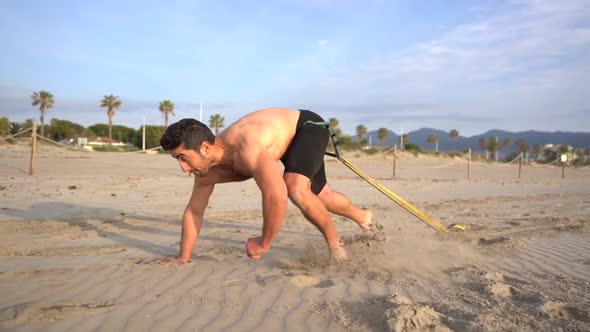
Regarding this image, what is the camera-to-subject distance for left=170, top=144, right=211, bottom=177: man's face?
3074mm

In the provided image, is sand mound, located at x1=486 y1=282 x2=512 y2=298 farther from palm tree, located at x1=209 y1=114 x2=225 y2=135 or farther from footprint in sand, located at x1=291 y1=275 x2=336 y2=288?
palm tree, located at x1=209 y1=114 x2=225 y2=135

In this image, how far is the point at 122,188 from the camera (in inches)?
364

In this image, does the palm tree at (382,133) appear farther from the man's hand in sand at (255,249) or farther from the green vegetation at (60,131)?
the man's hand in sand at (255,249)

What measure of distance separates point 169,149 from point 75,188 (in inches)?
249

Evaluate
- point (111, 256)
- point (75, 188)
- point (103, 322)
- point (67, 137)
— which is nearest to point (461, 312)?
point (103, 322)

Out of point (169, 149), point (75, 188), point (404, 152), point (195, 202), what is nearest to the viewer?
point (169, 149)

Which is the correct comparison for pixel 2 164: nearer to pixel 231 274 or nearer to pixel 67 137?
pixel 231 274

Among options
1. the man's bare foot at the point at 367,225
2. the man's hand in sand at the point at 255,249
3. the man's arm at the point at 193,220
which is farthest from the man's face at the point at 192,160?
the man's bare foot at the point at 367,225

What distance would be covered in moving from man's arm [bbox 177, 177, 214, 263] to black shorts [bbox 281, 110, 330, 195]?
2.24 ft

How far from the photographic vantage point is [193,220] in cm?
366

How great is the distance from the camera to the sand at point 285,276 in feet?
7.83

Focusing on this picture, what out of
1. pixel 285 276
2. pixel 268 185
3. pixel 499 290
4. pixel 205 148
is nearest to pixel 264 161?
pixel 268 185

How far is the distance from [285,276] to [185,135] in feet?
3.76

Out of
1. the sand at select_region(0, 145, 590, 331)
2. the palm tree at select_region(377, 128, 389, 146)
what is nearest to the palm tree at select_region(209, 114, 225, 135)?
the palm tree at select_region(377, 128, 389, 146)
